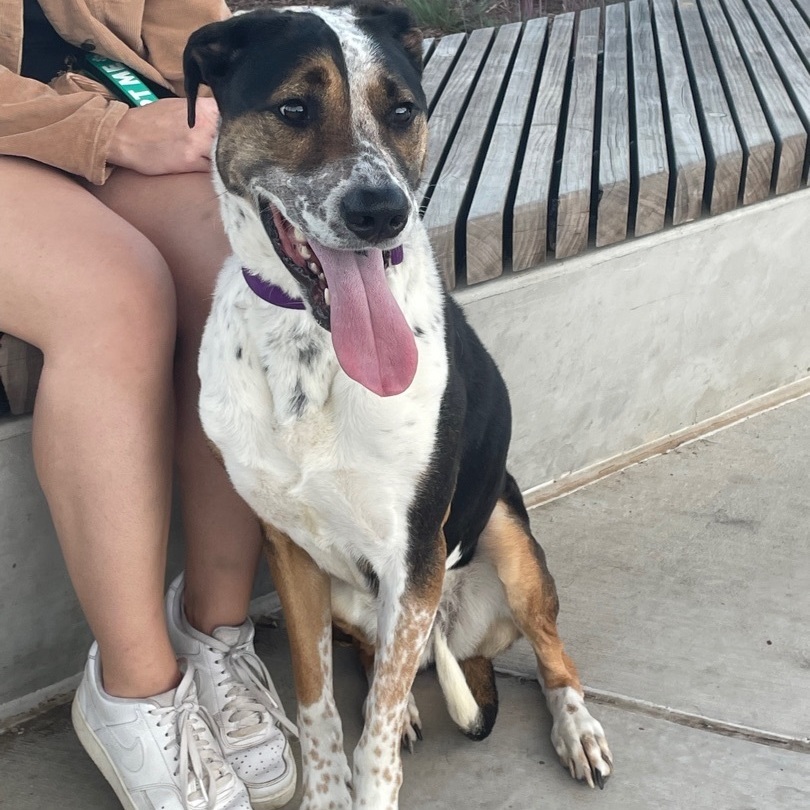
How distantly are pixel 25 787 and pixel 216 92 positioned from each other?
1547 mm

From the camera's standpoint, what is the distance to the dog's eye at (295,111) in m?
1.92

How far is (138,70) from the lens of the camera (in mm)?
2441

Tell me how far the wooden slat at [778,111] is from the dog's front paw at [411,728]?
2.07 meters

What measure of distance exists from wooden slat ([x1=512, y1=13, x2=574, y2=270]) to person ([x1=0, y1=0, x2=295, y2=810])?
955mm

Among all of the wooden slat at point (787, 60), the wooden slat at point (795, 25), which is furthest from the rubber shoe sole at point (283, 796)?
the wooden slat at point (795, 25)

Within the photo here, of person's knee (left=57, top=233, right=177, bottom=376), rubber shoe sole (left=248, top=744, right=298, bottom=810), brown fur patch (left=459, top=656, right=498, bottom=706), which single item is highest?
person's knee (left=57, top=233, right=177, bottom=376)

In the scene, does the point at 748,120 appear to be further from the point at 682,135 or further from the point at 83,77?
the point at 83,77

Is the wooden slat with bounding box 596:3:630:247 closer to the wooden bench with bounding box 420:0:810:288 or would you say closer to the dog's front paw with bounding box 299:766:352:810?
the wooden bench with bounding box 420:0:810:288

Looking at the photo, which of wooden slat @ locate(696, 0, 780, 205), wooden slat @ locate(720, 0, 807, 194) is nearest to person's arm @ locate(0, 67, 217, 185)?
wooden slat @ locate(696, 0, 780, 205)

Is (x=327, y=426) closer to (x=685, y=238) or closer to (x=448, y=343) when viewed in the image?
(x=448, y=343)

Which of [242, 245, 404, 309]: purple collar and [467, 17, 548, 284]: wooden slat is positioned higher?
[242, 245, 404, 309]: purple collar

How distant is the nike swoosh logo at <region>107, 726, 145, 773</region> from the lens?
2.13 m

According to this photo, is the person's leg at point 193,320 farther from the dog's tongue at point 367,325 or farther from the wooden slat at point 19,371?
the dog's tongue at point 367,325

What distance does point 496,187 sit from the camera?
9.88 feet
